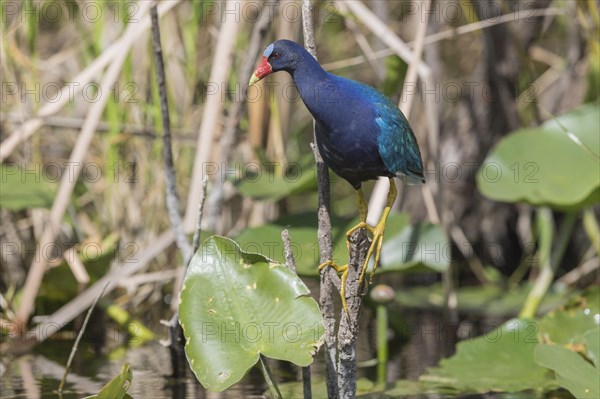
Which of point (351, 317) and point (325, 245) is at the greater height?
point (325, 245)

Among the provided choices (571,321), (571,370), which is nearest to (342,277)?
(571,370)

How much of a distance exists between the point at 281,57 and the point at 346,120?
8.9 inches

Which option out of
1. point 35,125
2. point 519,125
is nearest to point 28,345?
point 35,125

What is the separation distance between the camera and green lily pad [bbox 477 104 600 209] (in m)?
3.39

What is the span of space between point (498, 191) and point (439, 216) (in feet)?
1.50

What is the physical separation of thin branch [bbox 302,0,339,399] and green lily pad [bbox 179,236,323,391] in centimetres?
17

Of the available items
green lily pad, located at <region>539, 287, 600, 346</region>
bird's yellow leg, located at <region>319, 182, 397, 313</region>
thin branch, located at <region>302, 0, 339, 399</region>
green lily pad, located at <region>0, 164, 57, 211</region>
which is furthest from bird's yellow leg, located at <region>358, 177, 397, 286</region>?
green lily pad, located at <region>0, 164, 57, 211</region>

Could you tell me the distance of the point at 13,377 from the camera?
3035mm

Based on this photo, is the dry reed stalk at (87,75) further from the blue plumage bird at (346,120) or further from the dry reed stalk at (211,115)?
the blue plumage bird at (346,120)

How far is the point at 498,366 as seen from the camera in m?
3.00

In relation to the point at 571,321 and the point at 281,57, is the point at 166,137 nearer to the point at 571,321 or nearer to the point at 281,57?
the point at 281,57

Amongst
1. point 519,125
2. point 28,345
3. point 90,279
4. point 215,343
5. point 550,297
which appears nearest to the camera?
point 215,343

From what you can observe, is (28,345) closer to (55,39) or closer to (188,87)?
(188,87)

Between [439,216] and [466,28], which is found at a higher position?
[466,28]
